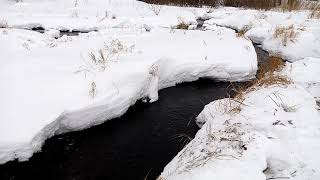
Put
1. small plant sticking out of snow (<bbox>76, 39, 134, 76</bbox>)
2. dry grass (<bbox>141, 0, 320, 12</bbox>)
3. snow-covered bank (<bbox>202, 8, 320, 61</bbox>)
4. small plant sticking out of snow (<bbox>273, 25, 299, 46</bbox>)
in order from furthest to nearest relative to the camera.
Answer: dry grass (<bbox>141, 0, 320, 12</bbox>) < small plant sticking out of snow (<bbox>273, 25, 299, 46</bbox>) < snow-covered bank (<bbox>202, 8, 320, 61</bbox>) < small plant sticking out of snow (<bbox>76, 39, 134, 76</bbox>)

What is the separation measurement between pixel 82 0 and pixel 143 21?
11.4ft

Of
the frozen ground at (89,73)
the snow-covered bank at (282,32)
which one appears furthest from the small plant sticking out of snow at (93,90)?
the snow-covered bank at (282,32)

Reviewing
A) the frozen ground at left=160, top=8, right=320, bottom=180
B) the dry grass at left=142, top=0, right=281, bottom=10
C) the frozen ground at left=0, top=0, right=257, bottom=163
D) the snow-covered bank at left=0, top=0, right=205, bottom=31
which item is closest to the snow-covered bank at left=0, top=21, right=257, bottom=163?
the frozen ground at left=0, top=0, right=257, bottom=163

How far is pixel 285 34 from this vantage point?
841 cm

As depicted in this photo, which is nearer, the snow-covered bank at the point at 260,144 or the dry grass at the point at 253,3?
the snow-covered bank at the point at 260,144

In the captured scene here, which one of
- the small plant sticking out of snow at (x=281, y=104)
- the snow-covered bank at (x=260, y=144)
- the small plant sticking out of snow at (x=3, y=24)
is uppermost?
the small plant sticking out of snow at (x=3, y=24)

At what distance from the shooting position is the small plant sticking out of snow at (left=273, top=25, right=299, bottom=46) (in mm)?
8359

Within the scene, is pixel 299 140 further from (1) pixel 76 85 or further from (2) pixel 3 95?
(2) pixel 3 95

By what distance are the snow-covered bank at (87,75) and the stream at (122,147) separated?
15 centimetres

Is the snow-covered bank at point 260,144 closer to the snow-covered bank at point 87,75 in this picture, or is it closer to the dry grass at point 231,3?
the snow-covered bank at point 87,75

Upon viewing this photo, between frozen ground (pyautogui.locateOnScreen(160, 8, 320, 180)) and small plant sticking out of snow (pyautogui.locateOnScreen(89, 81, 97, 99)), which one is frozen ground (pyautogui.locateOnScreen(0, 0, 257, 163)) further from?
frozen ground (pyautogui.locateOnScreen(160, 8, 320, 180))

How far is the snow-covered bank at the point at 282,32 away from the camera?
7984 millimetres

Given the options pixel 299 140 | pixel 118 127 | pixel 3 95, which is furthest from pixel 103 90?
pixel 299 140

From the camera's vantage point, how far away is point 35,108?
161 inches
